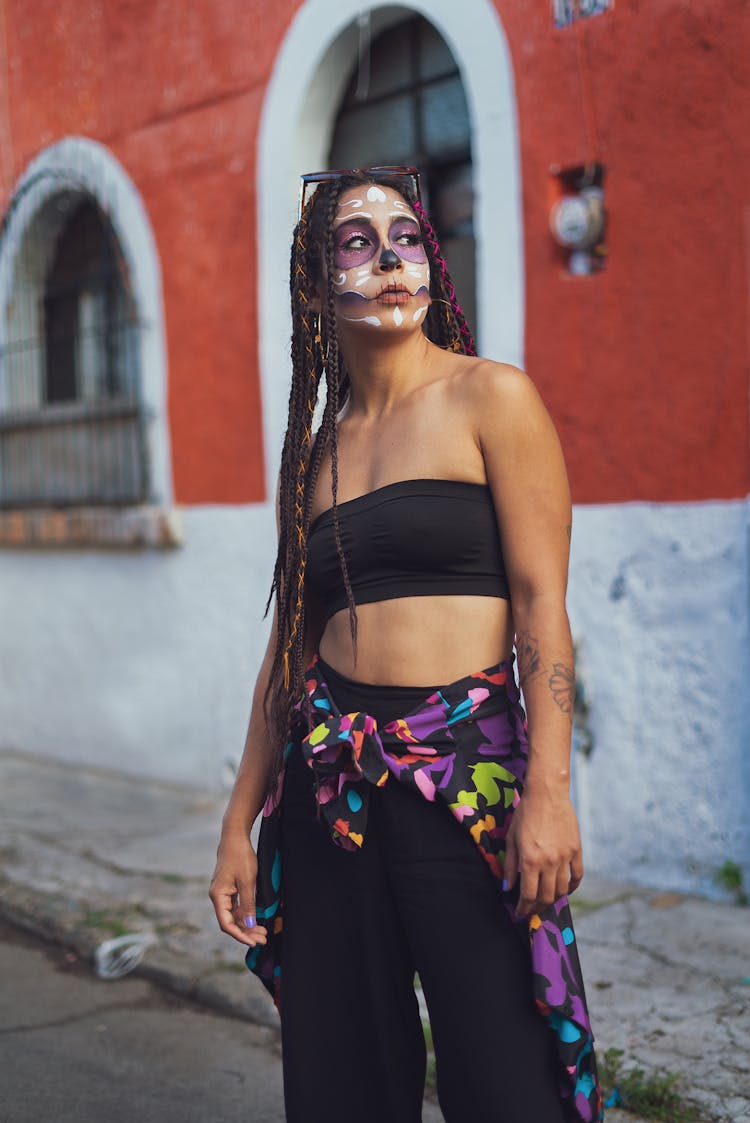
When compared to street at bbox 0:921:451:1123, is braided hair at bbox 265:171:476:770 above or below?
above

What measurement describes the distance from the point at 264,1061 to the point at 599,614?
2053 mm

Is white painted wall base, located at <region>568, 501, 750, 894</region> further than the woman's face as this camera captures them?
Yes

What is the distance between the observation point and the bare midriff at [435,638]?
192cm

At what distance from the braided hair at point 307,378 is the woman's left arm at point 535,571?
33cm

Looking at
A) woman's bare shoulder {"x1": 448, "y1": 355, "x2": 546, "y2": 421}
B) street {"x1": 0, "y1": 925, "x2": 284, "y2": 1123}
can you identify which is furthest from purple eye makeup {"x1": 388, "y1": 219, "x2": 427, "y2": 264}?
street {"x1": 0, "y1": 925, "x2": 284, "y2": 1123}

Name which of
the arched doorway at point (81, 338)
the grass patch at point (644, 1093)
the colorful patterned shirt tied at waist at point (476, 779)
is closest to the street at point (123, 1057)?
the grass patch at point (644, 1093)

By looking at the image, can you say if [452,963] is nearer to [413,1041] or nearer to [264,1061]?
[413,1041]

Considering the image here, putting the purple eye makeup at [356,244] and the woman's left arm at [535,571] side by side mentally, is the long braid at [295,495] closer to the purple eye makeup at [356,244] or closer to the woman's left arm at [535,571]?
the purple eye makeup at [356,244]

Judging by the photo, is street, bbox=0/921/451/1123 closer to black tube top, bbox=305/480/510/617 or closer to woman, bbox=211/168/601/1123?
woman, bbox=211/168/601/1123

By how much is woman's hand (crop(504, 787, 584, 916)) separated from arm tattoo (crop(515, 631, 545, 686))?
0.58 feet

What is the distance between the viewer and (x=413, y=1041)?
2.00 metres

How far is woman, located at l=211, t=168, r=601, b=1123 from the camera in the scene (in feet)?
5.91

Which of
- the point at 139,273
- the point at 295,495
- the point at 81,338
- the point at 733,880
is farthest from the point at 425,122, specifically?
the point at 295,495

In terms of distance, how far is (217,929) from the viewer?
428 cm
